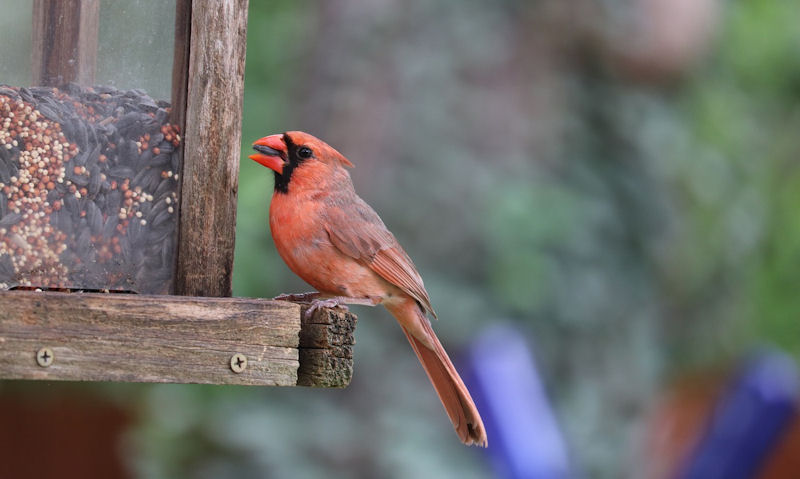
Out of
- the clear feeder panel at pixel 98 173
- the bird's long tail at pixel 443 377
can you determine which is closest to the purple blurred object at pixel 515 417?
the bird's long tail at pixel 443 377

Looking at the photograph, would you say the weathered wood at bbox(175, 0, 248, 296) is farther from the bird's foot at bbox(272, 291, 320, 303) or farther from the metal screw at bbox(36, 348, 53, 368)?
the metal screw at bbox(36, 348, 53, 368)

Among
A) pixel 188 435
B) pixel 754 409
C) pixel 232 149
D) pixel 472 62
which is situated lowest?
pixel 188 435

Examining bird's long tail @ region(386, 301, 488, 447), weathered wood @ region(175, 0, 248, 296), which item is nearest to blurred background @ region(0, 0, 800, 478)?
bird's long tail @ region(386, 301, 488, 447)

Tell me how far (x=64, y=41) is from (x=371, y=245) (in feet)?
3.00

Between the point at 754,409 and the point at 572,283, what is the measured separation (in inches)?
45.2

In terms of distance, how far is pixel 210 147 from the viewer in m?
2.39

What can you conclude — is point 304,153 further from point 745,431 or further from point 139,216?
point 745,431

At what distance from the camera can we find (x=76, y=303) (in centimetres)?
189

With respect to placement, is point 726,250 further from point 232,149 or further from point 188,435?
point 232,149

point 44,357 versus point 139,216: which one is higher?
point 139,216

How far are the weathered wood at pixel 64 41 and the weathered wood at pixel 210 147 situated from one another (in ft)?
0.71

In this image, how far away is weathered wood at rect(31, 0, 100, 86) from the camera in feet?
7.33

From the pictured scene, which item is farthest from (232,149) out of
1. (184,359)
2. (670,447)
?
(670,447)

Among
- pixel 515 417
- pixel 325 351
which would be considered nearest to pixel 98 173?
pixel 325 351
